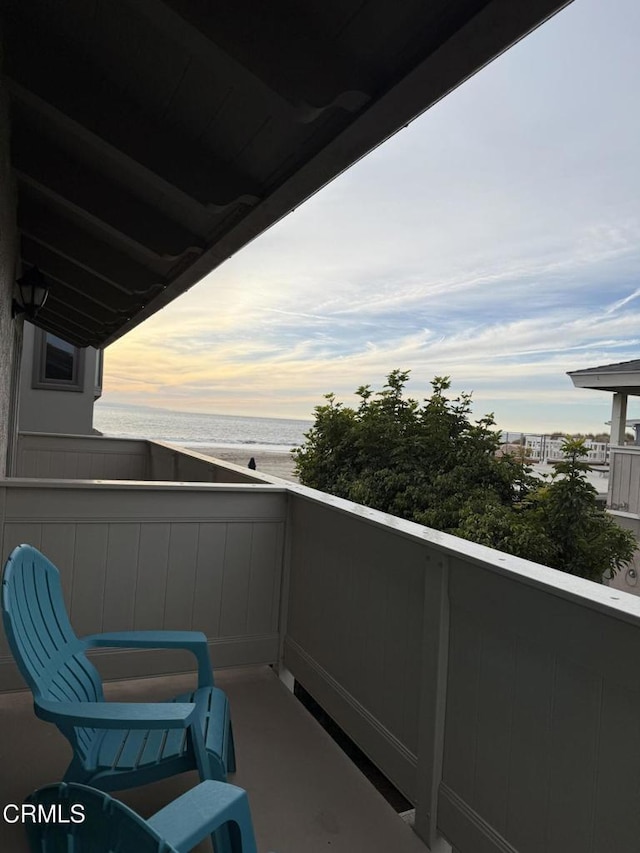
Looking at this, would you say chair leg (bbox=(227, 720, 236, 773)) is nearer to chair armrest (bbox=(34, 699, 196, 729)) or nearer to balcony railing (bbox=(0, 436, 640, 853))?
balcony railing (bbox=(0, 436, 640, 853))

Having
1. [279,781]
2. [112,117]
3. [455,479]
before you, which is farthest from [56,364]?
[279,781]

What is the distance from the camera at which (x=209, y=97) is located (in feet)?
7.23

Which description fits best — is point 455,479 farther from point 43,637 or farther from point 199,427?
point 199,427

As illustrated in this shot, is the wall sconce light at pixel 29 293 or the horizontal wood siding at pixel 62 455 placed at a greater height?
the wall sconce light at pixel 29 293

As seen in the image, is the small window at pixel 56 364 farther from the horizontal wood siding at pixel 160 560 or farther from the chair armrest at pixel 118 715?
the chair armrest at pixel 118 715

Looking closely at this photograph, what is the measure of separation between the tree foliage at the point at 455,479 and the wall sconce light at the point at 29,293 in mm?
5466

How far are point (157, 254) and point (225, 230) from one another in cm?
83

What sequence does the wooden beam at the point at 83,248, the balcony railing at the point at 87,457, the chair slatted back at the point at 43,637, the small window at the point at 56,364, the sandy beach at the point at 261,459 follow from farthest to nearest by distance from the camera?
1. the sandy beach at the point at 261,459
2. the small window at the point at 56,364
3. the balcony railing at the point at 87,457
4. the wooden beam at the point at 83,248
5. the chair slatted back at the point at 43,637

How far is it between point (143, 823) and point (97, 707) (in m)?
0.83

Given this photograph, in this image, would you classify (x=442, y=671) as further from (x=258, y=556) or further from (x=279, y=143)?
(x=279, y=143)

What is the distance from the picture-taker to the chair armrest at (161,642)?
2.18 metres

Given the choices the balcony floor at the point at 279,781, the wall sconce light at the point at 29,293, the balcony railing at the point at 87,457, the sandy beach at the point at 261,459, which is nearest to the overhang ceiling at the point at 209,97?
the wall sconce light at the point at 29,293

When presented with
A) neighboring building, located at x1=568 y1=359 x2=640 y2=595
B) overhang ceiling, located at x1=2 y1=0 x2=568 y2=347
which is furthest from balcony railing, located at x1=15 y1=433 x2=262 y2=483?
neighboring building, located at x1=568 y1=359 x2=640 y2=595

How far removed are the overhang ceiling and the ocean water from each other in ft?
121
